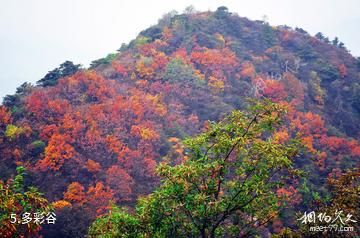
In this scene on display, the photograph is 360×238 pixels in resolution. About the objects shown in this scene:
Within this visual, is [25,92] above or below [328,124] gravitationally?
above

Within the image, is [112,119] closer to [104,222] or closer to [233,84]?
[233,84]

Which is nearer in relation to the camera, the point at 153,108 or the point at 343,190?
the point at 343,190

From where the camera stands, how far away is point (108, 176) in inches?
1312

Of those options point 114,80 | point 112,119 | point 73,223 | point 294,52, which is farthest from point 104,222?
point 294,52

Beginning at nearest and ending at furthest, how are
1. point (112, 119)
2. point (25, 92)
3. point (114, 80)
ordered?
1. point (112, 119)
2. point (25, 92)
3. point (114, 80)

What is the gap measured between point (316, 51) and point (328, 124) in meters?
24.1

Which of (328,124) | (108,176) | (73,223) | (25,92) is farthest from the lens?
(328,124)

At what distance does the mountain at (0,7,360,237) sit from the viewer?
107 ft

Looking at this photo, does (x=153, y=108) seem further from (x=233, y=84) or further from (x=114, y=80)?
(x=233, y=84)

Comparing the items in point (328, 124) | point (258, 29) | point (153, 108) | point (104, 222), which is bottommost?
point (328, 124)

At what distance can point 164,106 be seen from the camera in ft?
153

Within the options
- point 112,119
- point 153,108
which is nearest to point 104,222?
point 112,119

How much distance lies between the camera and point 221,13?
72.6m

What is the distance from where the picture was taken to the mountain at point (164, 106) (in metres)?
32.7
